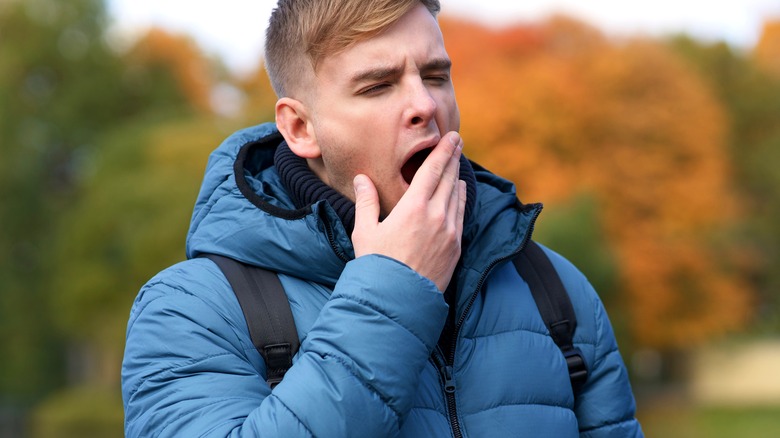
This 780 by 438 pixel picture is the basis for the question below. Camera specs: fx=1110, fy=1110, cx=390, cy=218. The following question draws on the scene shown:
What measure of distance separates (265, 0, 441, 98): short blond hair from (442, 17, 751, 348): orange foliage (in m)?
25.3

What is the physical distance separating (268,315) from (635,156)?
28985 mm

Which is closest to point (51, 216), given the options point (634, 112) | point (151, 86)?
point (151, 86)

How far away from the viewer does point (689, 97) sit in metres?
31.2

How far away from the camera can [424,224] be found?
211 cm

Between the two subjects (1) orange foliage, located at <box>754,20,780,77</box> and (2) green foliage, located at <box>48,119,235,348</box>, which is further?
(1) orange foliage, located at <box>754,20,780,77</box>

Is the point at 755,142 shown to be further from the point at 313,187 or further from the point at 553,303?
the point at 313,187

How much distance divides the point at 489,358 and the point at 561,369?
178 mm

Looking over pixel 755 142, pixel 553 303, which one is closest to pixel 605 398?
pixel 553 303

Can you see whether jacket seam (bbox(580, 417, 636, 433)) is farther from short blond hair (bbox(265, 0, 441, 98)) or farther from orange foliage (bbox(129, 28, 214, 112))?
orange foliage (bbox(129, 28, 214, 112))

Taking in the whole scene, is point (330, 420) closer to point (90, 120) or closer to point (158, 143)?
point (158, 143)

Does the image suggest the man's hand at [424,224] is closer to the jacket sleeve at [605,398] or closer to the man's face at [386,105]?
the man's face at [386,105]

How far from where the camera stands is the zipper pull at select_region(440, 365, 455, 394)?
223cm

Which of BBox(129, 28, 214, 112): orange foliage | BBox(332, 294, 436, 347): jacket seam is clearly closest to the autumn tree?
BBox(129, 28, 214, 112): orange foliage

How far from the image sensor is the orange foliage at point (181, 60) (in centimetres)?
3512
